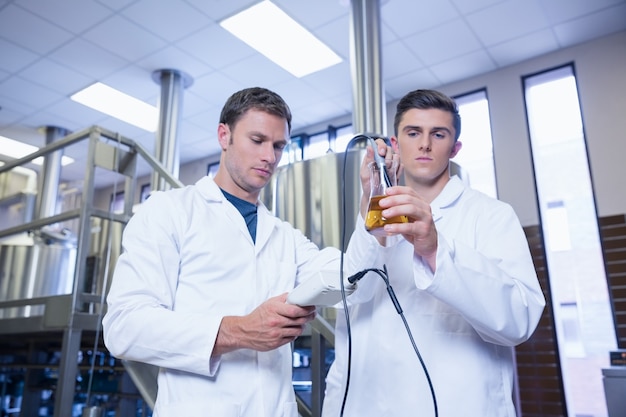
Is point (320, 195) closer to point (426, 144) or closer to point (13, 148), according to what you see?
point (426, 144)

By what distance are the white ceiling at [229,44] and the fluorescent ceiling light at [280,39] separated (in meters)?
0.07

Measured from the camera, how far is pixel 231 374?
103 centimetres

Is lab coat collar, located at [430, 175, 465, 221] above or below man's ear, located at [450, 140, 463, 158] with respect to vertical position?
below

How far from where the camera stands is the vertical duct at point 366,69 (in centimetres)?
291

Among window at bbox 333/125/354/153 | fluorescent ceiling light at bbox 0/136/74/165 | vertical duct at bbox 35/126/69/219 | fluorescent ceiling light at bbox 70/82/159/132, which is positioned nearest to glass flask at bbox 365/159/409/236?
fluorescent ceiling light at bbox 70/82/159/132

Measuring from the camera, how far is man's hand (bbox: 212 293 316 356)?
90cm

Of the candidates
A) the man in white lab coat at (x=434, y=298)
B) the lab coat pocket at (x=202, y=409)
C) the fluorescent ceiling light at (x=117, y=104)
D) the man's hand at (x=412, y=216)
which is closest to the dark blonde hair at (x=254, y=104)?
the man in white lab coat at (x=434, y=298)

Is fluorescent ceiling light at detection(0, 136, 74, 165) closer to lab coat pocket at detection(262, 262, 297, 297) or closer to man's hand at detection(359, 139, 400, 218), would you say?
lab coat pocket at detection(262, 262, 297, 297)

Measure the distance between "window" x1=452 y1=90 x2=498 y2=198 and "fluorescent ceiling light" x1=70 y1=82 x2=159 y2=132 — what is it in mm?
2891

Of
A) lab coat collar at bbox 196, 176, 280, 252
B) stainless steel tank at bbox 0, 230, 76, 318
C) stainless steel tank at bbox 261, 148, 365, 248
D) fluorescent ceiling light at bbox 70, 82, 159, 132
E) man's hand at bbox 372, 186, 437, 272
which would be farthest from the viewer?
fluorescent ceiling light at bbox 70, 82, 159, 132

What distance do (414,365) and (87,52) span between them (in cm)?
400

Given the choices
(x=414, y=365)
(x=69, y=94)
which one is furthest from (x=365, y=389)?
(x=69, y=94)

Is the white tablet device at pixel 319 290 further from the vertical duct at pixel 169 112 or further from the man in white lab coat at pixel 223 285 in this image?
the vertical duct at pixel 169 112

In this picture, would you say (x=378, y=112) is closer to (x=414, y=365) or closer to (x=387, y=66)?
(x=387, y=66)
